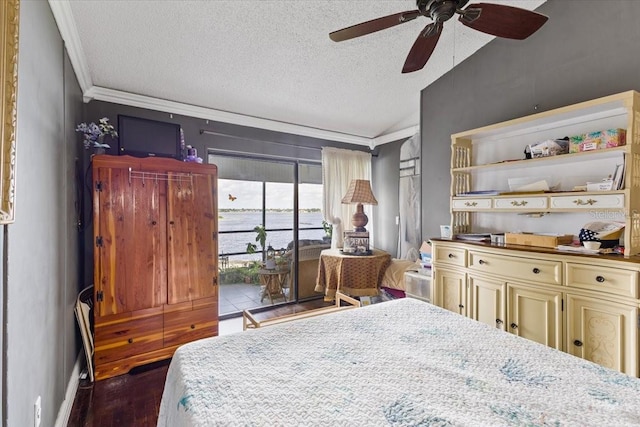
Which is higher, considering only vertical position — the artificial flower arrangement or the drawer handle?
the artificial flower arrangement

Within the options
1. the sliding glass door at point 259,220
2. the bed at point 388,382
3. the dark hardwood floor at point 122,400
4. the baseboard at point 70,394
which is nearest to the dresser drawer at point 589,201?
the bed at point 388,382

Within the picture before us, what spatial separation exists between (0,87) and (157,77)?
1932mm

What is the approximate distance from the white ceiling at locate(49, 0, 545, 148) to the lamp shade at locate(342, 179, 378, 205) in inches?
32.8

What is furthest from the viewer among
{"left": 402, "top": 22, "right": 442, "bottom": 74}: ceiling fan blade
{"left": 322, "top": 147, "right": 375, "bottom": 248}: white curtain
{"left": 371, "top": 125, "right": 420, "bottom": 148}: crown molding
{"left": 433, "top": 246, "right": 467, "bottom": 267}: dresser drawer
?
{"left": 322, "top": 147, "right": 375, "bottom": 248}: white curtain

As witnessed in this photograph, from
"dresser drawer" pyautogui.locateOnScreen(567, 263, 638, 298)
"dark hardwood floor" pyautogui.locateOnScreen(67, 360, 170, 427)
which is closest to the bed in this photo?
"dresser drawer" pyautogui.locateOnScreen(567, 263, 638, 298)

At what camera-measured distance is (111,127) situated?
8.35 ft

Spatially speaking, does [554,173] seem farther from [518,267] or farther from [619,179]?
[518,267]

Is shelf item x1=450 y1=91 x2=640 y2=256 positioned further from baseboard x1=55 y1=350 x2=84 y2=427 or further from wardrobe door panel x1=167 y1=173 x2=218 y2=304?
baseboard x1=55 y1=350 x2=84 y2=427

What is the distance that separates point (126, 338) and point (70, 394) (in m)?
0.45

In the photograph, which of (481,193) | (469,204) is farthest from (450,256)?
(481,193)

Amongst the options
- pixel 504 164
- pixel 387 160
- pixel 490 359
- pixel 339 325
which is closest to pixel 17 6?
pixel 339 325

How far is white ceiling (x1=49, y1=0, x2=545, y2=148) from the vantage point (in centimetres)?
202

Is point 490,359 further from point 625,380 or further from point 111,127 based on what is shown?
point 111,127

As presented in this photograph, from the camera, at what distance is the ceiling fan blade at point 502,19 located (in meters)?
1.38
